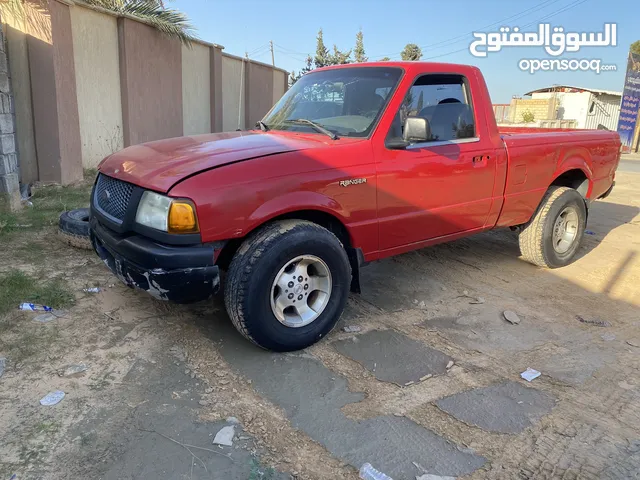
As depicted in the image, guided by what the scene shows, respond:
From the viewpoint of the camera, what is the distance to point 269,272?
3.05 m

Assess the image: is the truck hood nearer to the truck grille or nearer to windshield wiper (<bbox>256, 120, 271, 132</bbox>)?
the truck grille

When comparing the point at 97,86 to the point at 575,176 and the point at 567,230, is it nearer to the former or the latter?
the point at 575,176

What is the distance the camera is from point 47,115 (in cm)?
755

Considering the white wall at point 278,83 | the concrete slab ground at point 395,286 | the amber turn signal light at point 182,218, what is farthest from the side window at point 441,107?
the white wall at point 278,83

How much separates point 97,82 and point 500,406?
9.27m

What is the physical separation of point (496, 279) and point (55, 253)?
4430mm

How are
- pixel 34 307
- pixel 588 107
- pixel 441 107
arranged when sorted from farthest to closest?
pixel 588 107, pixel 441 107, pixel 34 307

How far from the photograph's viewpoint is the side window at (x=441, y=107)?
12.5 feet

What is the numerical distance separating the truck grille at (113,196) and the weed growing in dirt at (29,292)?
0.92 meters

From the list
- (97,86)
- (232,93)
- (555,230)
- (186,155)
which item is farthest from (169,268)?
(232,93)

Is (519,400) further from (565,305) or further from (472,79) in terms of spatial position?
(472,79)

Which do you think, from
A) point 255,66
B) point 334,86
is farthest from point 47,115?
point 255,66

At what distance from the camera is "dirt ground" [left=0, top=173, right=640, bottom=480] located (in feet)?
7.75

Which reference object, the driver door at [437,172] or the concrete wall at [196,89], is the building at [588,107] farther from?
the driver door at [437,172]
